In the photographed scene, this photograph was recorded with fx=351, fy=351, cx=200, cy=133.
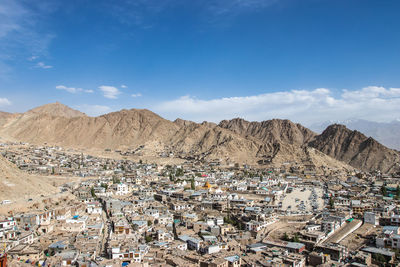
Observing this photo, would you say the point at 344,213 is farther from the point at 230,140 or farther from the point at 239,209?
the point at 230,140

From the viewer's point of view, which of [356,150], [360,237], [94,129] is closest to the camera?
[360,237]

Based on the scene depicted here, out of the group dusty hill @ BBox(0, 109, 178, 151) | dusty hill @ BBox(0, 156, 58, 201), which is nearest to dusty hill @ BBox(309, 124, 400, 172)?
dusty hill @ BBox(0, 109, 178, 151)

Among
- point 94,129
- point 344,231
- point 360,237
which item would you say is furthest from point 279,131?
point 360,237

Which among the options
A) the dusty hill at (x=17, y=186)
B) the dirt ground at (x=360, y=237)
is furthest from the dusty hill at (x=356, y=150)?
the dusty hill at (x=17, y=186)

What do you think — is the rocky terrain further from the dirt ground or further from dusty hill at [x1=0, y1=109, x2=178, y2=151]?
the dirt ground

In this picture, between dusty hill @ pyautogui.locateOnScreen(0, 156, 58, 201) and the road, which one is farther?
dusty hill @ pyautogui.locateOnScreen(0, 156, 58, 201)

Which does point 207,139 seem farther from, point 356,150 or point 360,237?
point 360,237
